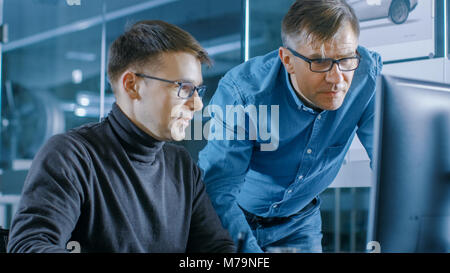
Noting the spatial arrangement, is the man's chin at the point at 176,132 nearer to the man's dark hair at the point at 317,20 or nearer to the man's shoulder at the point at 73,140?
the man's shoulder at the point at 73,140

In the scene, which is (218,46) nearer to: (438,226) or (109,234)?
(109,234)

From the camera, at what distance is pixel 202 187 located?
4.77 ft

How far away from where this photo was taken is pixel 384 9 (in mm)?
1838

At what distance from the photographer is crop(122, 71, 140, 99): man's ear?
4.44 ft

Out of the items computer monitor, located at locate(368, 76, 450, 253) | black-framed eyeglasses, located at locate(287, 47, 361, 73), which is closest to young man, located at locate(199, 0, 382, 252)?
black-framed eyeglasses, located at locate(287, 47, 361, 73)

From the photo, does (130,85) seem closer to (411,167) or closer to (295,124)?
(295,124)

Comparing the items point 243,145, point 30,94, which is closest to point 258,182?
point 243,145

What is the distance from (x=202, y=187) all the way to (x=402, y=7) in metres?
0.99

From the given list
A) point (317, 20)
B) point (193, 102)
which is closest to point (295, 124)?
point (317, 20)

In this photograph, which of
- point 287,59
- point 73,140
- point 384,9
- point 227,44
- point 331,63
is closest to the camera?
point 73,140

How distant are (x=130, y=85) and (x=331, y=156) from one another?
2.30ft

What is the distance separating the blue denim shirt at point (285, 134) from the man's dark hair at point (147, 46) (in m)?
0.30

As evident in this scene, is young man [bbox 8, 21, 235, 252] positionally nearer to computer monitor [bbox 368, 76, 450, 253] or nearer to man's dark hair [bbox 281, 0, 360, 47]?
man's dark hair [bbox 281, 0, 360, 47]

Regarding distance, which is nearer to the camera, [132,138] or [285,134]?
[132,138]
